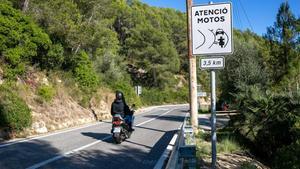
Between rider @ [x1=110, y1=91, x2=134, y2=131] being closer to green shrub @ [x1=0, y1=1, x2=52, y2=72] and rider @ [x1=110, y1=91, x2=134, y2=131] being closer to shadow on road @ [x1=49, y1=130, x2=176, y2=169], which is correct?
shadow on road @ [x1=49, y1=130, x2=176, y2=169]

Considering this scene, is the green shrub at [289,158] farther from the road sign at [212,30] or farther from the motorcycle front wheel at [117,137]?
the motorcycle front wheel at [117,137]

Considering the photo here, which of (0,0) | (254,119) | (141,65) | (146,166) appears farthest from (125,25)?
(146,166)

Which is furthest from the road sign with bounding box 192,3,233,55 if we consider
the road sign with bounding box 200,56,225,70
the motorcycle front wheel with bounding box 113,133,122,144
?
the motorcycle front wheel with bounding box 113,133,122,144

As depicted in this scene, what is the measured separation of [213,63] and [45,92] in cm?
1855

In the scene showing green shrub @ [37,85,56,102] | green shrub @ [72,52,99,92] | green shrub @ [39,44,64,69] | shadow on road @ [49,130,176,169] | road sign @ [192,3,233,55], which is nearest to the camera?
road sign @ [192,3,233,55]

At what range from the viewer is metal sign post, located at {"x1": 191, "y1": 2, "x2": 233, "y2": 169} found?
6.36 metres

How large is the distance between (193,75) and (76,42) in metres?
12.2

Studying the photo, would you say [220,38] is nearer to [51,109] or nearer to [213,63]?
[213,63]

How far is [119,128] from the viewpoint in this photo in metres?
15.5

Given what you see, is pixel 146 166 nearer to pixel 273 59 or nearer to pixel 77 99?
pixel 77 99

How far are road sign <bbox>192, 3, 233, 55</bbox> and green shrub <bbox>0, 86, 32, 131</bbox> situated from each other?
1284 centimetres

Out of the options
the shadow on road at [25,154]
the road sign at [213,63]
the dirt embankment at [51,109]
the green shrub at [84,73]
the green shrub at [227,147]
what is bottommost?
the green shrub at [227,147]

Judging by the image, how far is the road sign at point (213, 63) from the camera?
6.49m

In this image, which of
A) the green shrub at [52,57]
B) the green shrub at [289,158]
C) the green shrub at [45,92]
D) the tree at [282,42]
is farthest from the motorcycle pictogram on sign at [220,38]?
the tree at [282,42]
